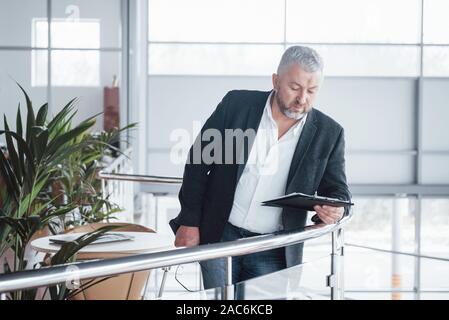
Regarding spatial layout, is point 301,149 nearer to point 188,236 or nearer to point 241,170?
point 241,170

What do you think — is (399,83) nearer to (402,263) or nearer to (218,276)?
(402,263)

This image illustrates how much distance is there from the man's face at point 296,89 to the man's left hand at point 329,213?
39 cm

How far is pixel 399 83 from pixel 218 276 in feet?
32.9

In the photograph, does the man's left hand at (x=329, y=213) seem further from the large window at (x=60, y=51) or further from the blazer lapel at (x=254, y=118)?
the large window at (x=60, y=51)

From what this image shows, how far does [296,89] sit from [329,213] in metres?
0.47

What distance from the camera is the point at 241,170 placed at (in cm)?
290

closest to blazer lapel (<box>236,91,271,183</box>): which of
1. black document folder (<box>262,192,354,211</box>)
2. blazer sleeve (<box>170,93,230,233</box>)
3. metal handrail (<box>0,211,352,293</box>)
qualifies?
blazer sleeve (<box>170,93,230,233</box>)

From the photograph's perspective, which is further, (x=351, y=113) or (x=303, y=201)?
(x=351, y=113)

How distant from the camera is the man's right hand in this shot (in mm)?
2953

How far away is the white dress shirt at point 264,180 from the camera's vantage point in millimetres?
2896

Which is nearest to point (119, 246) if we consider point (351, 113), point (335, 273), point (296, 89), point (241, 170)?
point (241, 170)
